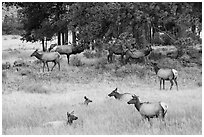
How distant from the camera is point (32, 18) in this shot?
979 inches

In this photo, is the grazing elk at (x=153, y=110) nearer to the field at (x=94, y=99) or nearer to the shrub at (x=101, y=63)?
the field at (x=94, y=99)

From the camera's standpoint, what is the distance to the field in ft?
27.3

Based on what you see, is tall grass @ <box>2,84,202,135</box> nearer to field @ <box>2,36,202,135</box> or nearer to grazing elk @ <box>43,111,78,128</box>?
field @ <box>2,36,202,135</box>

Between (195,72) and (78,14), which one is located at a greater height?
(78,14)

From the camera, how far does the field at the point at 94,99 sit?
8336 millimetres

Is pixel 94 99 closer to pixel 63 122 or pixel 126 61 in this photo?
pixel 63 122

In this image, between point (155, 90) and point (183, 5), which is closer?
point (155, 90)

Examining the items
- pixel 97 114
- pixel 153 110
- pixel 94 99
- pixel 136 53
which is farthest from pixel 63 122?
pixel 136 53

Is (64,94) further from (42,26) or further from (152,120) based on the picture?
(42,26)

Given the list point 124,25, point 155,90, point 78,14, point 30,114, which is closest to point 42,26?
point 78,14

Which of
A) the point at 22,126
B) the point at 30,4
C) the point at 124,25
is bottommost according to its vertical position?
the point at 22,126

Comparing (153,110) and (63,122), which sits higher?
(153,110)

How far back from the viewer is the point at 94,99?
11.7 meters

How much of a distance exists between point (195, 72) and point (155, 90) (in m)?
4.33
